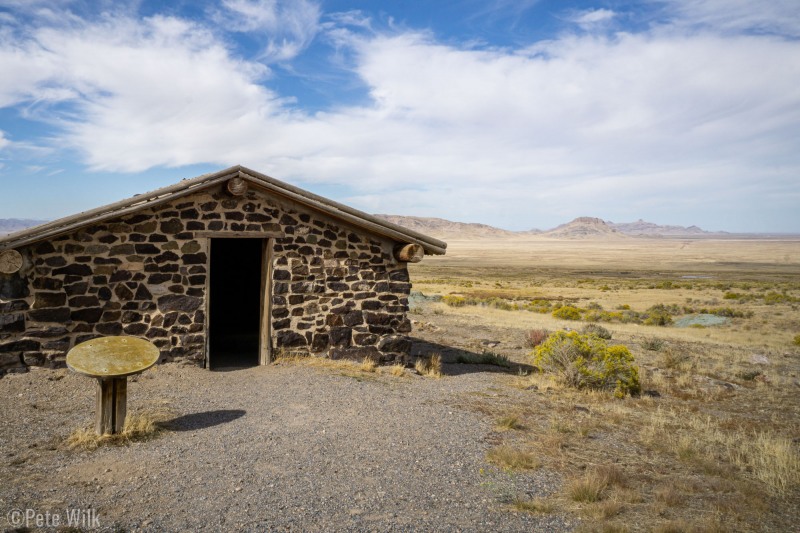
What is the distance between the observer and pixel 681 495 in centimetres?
543

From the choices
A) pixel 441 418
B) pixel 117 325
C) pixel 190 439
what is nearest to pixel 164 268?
pixel 117 325

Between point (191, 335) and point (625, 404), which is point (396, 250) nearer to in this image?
point (191, 335)

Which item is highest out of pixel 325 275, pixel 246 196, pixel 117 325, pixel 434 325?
pixel 246 196

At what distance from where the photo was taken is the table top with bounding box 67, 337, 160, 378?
5.68 metres

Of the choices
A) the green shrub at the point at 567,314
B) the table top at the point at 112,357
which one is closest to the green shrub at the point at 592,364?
the table top at the point at 112,357

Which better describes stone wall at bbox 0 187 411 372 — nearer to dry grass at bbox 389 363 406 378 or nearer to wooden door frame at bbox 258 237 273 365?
wooden door frame at bbox 258 237 273 365

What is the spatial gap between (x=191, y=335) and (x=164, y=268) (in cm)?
119

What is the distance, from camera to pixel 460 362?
12.4 metres

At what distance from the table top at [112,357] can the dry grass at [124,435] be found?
69 centimetres

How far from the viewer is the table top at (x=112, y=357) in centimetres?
568

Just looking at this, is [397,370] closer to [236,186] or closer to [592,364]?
[592,364]

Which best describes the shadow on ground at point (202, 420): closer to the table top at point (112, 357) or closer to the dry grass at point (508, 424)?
the table top at point (112, 357)

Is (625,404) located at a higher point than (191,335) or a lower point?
lower

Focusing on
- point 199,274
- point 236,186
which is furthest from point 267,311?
point 236,186
